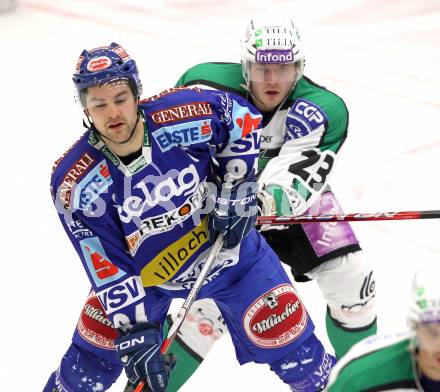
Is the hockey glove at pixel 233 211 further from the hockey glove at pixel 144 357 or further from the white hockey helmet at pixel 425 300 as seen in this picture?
the white hockey helmet at pixel 425 300

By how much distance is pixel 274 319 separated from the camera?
3.24m

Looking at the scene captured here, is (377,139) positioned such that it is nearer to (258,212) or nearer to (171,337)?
(258,212)

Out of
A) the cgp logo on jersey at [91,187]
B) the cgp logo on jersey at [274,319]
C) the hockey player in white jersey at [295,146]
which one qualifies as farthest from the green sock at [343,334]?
the cgp logo on jersey at [91,187]

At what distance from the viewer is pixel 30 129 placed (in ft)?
19.5

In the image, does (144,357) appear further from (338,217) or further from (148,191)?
(338,217)

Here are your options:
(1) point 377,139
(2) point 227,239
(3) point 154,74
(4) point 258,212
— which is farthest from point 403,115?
(2) point 227,239

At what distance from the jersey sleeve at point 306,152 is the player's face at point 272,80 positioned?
7cm

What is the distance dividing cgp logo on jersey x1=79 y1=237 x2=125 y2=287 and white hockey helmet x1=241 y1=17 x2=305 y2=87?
2.94ft

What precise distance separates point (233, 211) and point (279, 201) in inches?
17.3

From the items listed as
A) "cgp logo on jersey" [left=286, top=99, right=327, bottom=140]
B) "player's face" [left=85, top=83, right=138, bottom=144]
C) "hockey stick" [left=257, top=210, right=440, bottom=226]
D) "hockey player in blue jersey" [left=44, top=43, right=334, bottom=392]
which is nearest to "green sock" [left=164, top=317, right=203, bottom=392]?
"hockey player in blue jersey" [left=44, top=43, right=334, bottom=392]

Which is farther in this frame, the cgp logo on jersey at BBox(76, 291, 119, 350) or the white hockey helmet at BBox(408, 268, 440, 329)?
the cgp logo on jersey at BBox(76, 291, 119, 350)

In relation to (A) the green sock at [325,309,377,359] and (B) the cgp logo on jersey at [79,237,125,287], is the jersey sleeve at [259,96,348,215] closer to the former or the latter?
(A) the green sock at [325,309,377,359]

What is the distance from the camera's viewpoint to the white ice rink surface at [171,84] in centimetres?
429

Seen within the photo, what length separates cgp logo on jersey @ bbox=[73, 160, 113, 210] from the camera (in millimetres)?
2967
